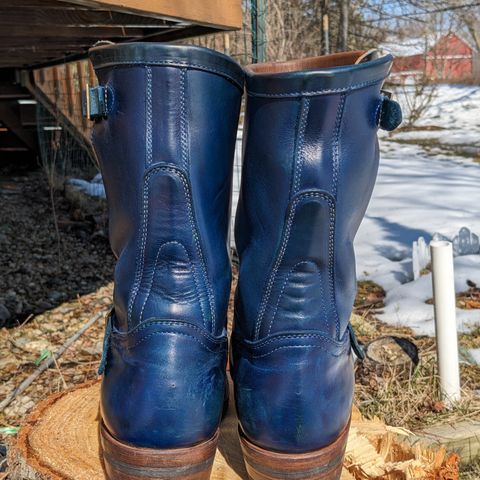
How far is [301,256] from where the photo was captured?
2.73 feet

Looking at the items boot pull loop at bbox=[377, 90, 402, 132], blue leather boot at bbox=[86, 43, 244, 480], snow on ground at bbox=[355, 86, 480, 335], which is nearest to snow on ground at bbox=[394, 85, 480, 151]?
snow on ground at bbox=[355, 86, 480, 335]

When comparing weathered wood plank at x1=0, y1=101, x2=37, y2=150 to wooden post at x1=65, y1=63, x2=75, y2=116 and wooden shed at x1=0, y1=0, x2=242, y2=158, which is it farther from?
wooden post at x1=65, y1=63, x2=75, y2=116

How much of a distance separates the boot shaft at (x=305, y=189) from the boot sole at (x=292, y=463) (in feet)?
0.51

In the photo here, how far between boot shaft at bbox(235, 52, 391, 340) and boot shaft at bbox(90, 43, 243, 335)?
5cm

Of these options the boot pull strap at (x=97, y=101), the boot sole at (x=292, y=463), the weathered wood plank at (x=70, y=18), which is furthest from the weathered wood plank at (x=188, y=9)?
the boot sole at (x=292, y=463)

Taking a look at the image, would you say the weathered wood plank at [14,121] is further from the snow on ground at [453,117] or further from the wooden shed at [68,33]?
the snow on ground at [453,117]

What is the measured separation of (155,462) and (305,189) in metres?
0.41

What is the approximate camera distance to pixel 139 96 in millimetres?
803

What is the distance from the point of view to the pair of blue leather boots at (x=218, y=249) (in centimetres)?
80

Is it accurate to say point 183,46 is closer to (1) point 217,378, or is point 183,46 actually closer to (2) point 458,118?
(1) point 217,378

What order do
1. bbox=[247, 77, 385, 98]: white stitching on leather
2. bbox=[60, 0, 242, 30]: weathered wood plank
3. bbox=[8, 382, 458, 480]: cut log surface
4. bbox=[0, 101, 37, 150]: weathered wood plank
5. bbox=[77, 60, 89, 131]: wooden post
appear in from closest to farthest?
bbox=[247, 77, 385, 98]: white stitching on leather → bbox=[8, 382, 458, 480]: cut log surface → bbox=[60, 0, 242, 30]: weathered wood plank → bbox=[77, 60, 89, 131]: wooden post → bbox=[0, 101, 37, 150]: weathered wood plank

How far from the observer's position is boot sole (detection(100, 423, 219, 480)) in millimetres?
822

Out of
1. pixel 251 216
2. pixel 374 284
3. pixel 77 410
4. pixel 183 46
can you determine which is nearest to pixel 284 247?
pixel 251 216

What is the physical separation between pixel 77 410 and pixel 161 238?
1.62 feet
